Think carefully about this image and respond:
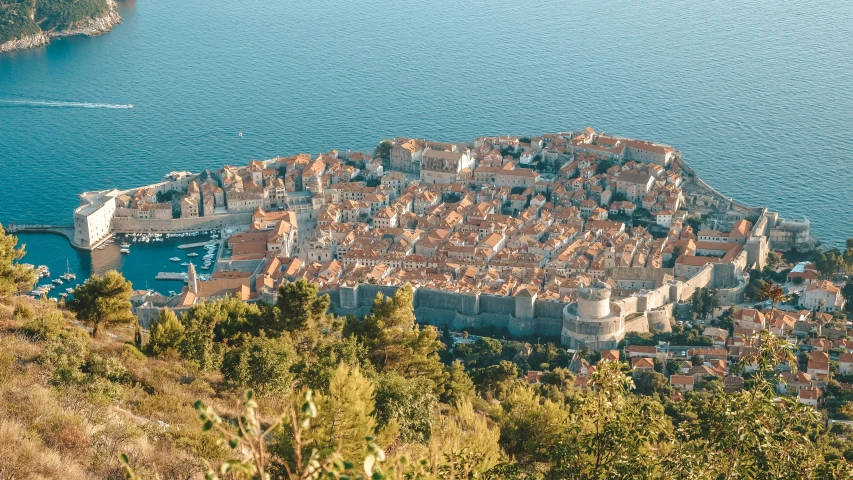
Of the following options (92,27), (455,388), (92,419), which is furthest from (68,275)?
(92,27)

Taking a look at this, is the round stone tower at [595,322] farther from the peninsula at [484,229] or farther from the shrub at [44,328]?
the shrub at [44,328]

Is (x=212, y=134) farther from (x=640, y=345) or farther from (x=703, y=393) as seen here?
(x=703, y=393)

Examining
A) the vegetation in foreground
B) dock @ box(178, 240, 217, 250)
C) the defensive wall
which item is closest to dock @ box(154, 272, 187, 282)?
dock @ box(178, 240, 217, 250)

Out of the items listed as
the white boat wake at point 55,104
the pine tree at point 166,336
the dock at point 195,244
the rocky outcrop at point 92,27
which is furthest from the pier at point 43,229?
the rocky outcrop at point 92,27

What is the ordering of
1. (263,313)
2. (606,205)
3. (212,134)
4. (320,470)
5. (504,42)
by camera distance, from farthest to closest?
1. (504,42)
2. (212,134)
3. (606,205)
4. (263,313)
5. (320,470)

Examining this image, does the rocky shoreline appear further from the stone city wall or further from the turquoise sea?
the stone city wall

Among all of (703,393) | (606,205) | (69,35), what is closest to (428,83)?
(606,205)
